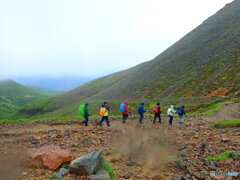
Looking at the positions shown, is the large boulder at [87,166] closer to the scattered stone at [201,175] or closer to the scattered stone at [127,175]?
the scattered stone at [127,175]

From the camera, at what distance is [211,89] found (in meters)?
39.2

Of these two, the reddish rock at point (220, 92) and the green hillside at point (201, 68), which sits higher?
the green hillside at point (201, 68)

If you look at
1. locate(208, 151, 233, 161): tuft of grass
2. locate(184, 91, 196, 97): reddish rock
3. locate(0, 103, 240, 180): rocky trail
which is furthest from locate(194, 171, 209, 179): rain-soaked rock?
locate(184, 91, 196, 97): reddish rock

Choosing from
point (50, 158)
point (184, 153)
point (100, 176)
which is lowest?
point (184, 153)

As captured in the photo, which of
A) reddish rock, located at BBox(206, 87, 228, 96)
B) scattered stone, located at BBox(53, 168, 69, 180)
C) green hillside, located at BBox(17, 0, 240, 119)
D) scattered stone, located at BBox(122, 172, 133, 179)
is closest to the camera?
scattered stone, located at BBox(53, 168, 69, 180)

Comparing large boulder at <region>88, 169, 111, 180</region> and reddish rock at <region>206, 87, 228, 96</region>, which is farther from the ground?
reddish rock at <region>206, 87, 228, 96</region>

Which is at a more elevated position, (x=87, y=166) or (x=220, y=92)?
→ (x=220, y=92)

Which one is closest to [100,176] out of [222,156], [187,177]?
[187,177]

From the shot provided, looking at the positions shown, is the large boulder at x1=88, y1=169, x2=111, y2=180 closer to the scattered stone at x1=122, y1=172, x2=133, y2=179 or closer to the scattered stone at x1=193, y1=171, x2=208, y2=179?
the scattered stone at x1=122, y1=172, x2=133, y2=179

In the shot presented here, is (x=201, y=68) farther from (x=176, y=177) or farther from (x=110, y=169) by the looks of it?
(x=110, y=169)

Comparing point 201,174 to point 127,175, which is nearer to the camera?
point 201,174

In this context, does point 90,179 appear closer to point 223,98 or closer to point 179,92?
point 223,98

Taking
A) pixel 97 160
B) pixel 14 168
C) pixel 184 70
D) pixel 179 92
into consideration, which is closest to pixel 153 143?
pixel 97 160

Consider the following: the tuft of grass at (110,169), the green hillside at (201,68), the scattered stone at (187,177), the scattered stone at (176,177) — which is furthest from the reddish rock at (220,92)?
the tuft of grass at (110,169)
